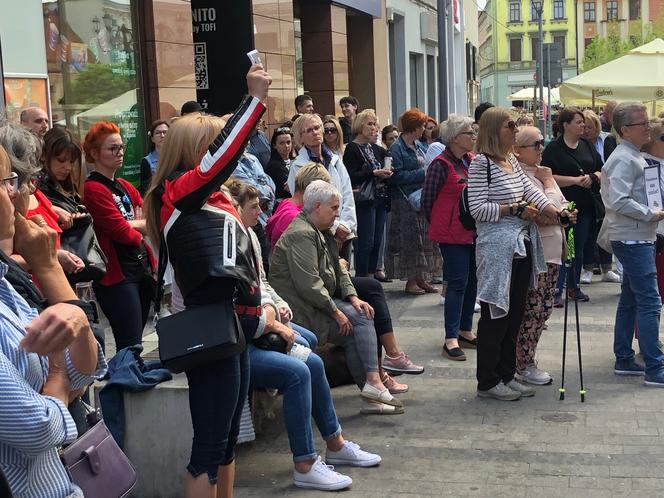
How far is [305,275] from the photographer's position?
6.08 metres

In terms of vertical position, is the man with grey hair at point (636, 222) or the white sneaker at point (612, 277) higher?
the man with grey hair at point (636, 222)

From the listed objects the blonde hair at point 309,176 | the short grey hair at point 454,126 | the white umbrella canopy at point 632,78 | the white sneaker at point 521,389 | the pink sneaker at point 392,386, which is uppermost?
the white umbrella canopy at point 632,78

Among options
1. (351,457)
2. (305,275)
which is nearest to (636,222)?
(305,275)

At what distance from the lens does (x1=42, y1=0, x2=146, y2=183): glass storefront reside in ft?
31.1

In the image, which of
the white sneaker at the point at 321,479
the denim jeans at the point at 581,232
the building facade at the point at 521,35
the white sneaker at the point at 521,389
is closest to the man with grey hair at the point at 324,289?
the white sneaker at the point at 521,389

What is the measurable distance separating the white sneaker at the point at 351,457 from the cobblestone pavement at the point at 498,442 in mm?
52

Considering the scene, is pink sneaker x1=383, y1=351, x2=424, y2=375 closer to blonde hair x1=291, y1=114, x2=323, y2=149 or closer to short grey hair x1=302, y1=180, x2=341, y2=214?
short grey hair x1=302, y1=180, x2=341, y2=214

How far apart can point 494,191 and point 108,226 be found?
2.51 meters

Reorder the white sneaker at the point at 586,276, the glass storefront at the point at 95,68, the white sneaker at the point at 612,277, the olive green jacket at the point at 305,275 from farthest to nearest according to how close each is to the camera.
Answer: the white sneaker at the point at 612,277, the white sneaker at the point at 586,276, the glass storefront at the point at 95,68, the olive green jacket at the point at 305,275

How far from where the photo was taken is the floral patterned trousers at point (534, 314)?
7.02 meters

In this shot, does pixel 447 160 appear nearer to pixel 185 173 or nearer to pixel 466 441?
pixel 466 441

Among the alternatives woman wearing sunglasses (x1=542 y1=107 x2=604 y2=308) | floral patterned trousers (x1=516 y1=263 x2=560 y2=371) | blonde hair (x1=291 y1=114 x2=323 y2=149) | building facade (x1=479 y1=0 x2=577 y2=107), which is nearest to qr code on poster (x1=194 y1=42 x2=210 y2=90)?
blonde hair (x1=291 y1=114 x2=323 y2=149)

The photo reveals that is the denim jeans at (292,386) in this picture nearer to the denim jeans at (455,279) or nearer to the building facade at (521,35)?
the denim jeans at (455,279)

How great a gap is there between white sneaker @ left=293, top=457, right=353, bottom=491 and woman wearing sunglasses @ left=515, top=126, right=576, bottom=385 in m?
2.28
